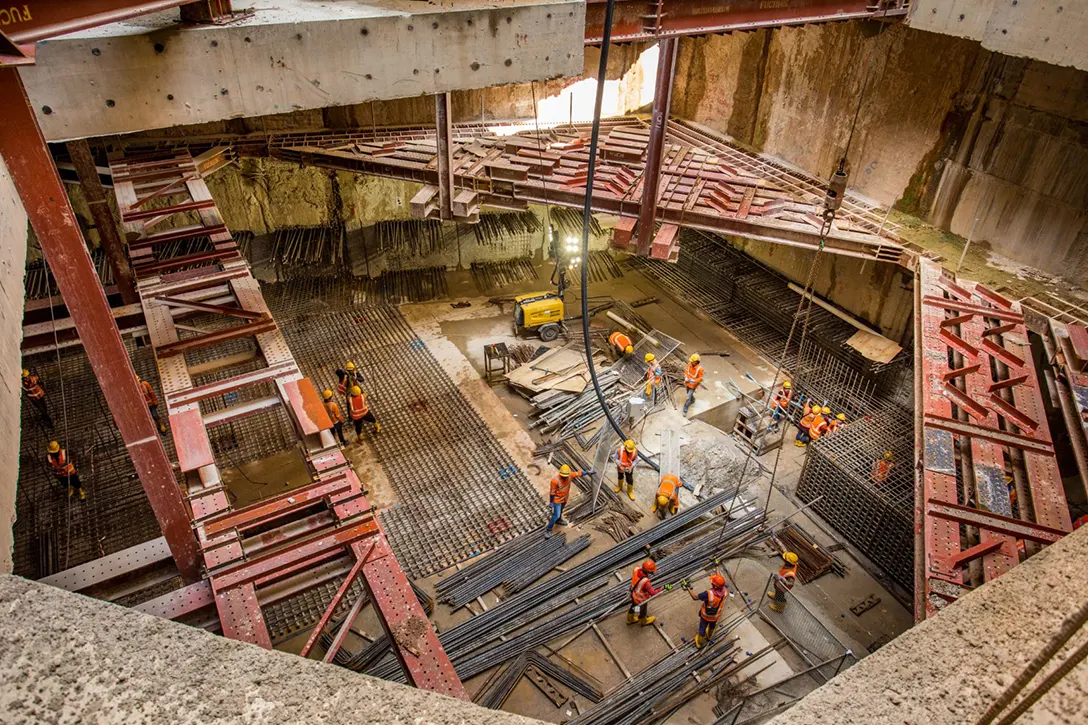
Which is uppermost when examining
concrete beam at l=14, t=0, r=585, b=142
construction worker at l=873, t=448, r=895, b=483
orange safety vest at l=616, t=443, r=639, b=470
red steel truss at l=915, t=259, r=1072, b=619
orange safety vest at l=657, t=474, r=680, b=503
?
concrete beam at l=14, t=0, r=585, b=142

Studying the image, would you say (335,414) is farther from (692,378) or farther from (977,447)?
(977,447)

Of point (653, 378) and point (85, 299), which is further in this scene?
point (653, 378)

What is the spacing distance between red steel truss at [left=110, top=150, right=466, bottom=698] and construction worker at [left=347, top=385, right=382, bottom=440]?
131 inches

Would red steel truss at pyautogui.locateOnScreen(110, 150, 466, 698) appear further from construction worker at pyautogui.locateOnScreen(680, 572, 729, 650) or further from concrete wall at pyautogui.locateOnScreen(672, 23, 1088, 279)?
concrete wall at pyautogui.locateOnScreen(672, 23, 1088, 279)

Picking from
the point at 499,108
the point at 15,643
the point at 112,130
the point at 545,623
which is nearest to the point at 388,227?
the point at 499,108

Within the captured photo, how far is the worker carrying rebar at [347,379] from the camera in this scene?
11.5 metres

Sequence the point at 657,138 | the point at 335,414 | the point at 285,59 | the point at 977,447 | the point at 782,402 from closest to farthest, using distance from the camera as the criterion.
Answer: the point at 285,59 < the point at 977,447 < the point at 657,138 < the point at 335,414 < the point at 782,402

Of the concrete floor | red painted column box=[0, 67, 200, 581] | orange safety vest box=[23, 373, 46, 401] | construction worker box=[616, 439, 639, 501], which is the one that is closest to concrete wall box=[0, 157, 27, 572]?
red painted column box=[0, 67, 200, 581]

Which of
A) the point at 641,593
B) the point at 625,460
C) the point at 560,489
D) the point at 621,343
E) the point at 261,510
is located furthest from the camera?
the point at 621,343

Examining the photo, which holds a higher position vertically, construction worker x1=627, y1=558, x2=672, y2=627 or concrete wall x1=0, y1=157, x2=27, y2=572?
concrete wall x1=0, y1=157, x2=27, y2=572

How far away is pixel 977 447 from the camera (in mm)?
7426

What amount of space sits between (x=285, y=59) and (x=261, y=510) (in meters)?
3.70

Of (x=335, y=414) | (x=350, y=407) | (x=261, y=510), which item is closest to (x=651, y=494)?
(x=350, y=407)

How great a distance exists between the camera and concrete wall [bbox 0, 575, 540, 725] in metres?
2.02
